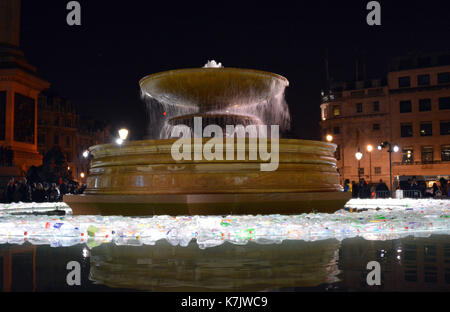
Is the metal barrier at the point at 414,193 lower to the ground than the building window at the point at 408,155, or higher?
lower

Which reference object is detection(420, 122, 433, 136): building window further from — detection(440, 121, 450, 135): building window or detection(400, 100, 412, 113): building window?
detection(400, 100, 412, 113): building window

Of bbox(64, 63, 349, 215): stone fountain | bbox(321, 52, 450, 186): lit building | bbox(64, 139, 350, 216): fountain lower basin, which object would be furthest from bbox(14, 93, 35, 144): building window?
bbox(321, 52, 450, 186): lit building

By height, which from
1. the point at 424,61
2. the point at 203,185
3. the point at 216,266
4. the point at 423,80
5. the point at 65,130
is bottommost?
the point at 216,266

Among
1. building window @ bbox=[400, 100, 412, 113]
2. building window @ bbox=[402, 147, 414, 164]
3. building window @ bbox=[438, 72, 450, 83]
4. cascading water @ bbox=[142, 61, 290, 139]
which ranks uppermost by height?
building window @ bbox=[438, 72, 450, 83]

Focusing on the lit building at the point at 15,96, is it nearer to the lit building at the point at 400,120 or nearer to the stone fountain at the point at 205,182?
the stone fountain at the point at 205,182

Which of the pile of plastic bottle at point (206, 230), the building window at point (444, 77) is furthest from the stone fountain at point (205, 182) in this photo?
the building window at point (444, 77)

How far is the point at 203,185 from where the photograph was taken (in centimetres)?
818

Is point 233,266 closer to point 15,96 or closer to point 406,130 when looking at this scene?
point 15,96

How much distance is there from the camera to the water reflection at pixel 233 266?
339 centimetres

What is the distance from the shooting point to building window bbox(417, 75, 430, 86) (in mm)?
54406

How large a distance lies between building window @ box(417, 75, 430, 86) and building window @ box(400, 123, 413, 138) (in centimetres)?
473

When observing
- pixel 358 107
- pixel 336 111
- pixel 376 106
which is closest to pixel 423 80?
pixel 376 106

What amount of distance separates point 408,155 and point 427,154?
1.97m
